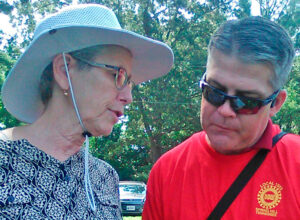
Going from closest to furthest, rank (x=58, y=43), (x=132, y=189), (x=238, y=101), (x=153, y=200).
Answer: (x=58, y=43) → (x=238, y=101) → (x=153, y=200) → (x=132, y=189)

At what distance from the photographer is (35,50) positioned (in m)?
2.31

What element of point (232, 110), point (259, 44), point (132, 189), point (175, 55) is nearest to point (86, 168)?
point (232, 110)

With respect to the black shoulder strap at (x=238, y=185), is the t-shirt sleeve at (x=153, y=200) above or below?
below

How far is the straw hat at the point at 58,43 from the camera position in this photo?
2.26 meters

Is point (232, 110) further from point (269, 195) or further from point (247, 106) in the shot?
point (269, 195)

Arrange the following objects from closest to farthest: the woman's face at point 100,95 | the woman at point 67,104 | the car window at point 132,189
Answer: the woman at point 67,104, the woman's face at point 100,95, the car window at point 132,189

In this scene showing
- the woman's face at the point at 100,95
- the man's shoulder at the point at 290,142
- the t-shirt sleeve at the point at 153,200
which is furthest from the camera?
the t-shirt sleeve at the point at 153,200

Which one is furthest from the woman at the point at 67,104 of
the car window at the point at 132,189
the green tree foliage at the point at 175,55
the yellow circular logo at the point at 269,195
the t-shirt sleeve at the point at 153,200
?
the green tree foliage at the point at 175,55

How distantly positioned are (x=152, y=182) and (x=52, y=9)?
22.0 m

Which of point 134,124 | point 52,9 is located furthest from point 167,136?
point 52,9

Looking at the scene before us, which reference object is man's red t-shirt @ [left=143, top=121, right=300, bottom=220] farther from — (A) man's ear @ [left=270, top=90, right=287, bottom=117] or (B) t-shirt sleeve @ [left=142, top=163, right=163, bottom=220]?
(A) man's ear @ [left=270, top=90, right=287, bottom=117]

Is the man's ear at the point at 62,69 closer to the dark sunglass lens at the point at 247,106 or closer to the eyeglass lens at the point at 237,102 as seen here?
the eyeglass lens at the point at 237,102

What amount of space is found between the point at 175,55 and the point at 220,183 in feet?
70.1

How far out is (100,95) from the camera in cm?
233
